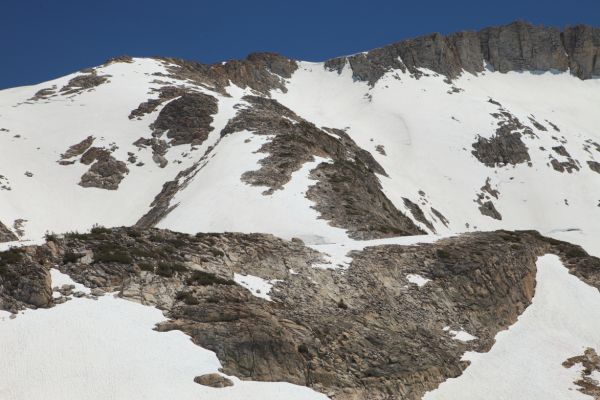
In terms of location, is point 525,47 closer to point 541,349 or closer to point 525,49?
point 525,49

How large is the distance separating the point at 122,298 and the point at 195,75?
10313 cm

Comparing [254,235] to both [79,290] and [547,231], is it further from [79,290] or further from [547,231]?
[547,231]

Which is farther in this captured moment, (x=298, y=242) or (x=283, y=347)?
(x=298, y=242)

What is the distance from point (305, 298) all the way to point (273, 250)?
4490 millimetres

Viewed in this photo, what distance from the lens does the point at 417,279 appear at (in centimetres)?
3772

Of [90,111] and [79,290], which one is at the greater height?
[90,111]

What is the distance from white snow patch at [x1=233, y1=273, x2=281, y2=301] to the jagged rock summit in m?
0.12

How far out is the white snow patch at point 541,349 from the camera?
102 ft

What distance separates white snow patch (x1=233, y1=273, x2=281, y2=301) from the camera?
30641 mm

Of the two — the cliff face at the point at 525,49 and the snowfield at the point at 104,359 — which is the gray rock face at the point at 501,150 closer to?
the cliff face at the point at 525,49

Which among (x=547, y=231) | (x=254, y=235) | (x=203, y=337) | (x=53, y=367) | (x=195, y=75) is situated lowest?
(x=53, y=367)

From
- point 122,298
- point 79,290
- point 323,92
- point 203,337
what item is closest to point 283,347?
point 203,337

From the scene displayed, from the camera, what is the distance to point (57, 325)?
23109 mm

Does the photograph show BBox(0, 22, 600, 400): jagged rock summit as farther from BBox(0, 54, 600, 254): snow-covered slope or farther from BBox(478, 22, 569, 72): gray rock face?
BBox(478, 22, 569, 72): gray rock face
